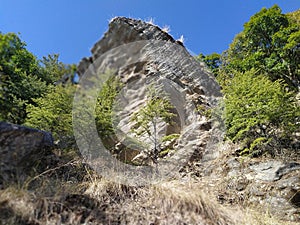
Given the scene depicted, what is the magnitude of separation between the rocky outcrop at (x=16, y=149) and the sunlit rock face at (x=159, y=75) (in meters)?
2.69

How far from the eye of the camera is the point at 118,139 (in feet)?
19.0

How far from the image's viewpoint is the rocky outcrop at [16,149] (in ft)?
8.91

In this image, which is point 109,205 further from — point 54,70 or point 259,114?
point 54,70

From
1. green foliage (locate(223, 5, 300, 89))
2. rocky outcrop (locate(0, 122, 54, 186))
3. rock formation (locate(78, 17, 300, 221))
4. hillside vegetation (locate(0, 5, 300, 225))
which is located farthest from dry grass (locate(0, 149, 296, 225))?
green foliage (locate(223, 5, 300, 89))

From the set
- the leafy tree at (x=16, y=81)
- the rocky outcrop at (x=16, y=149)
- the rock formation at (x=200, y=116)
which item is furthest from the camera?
the leafy tree at (x=16, y=81)

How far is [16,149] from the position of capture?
289 cm

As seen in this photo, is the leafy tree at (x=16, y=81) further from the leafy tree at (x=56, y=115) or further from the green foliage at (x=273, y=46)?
the green foliage at (x=273, y=46)

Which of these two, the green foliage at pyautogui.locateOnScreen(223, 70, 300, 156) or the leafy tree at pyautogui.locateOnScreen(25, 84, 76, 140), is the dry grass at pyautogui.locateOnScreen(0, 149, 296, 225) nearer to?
the green foliage at pyautogui.locateOnScreen(223, 70, 300, 156)

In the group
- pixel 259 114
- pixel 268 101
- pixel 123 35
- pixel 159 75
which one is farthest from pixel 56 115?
pixel 123 35

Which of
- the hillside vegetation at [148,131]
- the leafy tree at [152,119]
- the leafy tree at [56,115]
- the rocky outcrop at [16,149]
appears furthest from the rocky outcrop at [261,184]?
the leafy tree at [56,115]

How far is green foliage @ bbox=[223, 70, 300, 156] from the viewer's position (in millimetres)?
4957

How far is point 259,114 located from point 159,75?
165 inches

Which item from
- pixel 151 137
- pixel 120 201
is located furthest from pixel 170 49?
pixel 120 201

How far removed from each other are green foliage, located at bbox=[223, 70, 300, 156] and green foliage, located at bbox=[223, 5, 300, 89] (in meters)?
2.64
